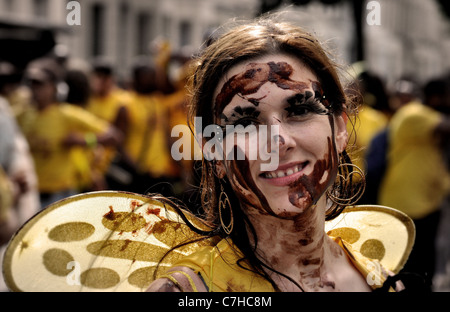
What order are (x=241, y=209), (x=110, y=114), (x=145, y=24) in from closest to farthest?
1. (x=241, y=209)
2. (x=110, y=114)
3. (x=145, y=24)

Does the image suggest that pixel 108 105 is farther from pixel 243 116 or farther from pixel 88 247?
pixel 243 116

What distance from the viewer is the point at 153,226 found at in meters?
1.71

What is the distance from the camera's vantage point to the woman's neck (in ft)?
5.41

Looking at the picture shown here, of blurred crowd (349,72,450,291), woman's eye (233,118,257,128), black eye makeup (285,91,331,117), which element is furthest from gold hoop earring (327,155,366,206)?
blurred crowd (349,72,450,291)

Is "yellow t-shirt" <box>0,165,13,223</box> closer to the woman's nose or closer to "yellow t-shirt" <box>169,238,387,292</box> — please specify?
"yellow t-shirt" <box>169,238,387,292</box>

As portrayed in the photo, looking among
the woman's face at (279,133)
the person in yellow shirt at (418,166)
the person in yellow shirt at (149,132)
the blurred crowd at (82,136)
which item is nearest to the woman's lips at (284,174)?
the woman's face at (279,133)

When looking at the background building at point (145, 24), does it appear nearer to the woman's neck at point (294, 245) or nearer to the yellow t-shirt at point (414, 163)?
the yellow t-shirt at point (414, 163)

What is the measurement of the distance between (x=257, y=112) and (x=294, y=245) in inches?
13.4

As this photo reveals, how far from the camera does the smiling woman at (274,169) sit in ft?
5.14

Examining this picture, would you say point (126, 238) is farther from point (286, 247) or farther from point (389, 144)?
point (389, 144)

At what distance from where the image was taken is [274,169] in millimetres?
1566

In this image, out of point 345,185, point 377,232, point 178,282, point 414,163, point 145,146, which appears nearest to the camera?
point 178,282

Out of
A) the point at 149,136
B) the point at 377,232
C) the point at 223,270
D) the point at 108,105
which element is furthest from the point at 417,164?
the point at 223,270

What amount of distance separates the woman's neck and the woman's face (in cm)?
6
